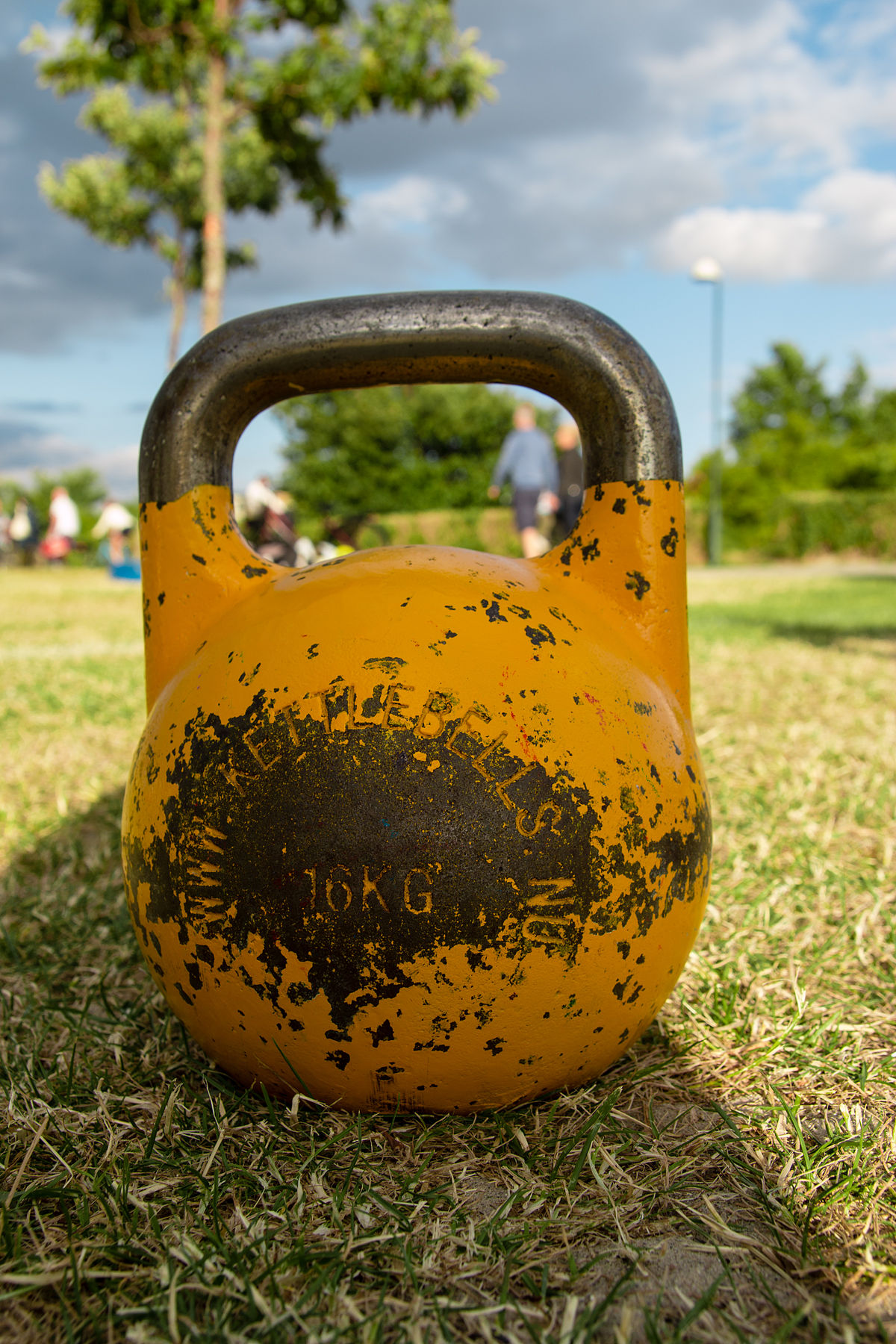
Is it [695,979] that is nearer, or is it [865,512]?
[695,979]

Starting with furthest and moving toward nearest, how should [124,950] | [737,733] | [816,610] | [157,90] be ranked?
[157,90] < [816,610] < [737,733] < [124,950]

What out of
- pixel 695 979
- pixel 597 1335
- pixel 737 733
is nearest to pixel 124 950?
pixel 695 979

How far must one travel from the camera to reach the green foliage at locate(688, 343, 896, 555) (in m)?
26.6

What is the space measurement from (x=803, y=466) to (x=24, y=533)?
27568 mm

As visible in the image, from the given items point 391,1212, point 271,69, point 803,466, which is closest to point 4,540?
point 271,69

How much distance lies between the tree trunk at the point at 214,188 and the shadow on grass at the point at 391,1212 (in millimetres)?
12088

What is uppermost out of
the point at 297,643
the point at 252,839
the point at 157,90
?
the point at 157,90

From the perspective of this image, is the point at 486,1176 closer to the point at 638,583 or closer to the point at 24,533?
the point at 638,583

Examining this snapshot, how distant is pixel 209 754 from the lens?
4.54 ft

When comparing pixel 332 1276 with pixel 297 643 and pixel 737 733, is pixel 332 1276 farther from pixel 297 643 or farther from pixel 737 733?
pixel 737 733

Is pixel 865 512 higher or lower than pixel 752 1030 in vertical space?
higher

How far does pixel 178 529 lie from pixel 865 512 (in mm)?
28048

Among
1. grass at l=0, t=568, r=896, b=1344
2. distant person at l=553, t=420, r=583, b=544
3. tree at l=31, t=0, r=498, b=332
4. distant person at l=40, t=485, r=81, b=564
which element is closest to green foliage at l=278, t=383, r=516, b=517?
distant person at l=40, t=485, r=81, b=564

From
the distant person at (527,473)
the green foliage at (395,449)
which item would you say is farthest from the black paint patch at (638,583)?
the green foliage at (395,449)
